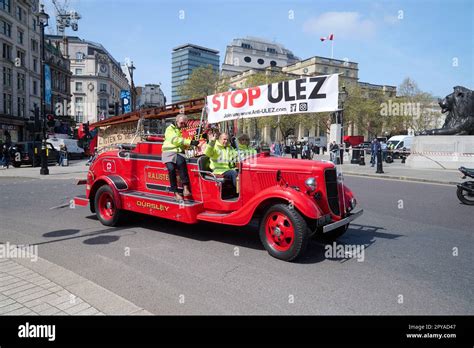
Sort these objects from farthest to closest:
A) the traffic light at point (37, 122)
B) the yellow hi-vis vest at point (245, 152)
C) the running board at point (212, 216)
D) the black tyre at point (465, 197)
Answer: the traffic light at point (37, 122) → the black tyre at point (465, 197) → the yellow hi-vis vest at point (245, 152) → the running board at point (212, 216)

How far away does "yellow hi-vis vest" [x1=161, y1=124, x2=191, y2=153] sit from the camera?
6.04 m

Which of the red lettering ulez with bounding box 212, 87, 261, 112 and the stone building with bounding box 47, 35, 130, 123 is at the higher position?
the stone building with bounding box 47, 35, 130, 123

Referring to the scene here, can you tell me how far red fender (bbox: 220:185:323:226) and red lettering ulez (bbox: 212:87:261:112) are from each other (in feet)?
5.61

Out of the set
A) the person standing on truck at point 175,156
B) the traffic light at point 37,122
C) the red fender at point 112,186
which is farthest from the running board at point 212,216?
the traffic light at point 37,122

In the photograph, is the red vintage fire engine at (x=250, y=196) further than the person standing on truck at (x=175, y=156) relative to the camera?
No

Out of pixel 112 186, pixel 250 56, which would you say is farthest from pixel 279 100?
pixel 250 56

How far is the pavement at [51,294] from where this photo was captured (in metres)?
3.34

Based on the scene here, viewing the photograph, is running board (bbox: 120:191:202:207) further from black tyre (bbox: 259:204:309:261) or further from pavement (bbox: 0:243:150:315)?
pavement (bbox: 0:243:150:315)

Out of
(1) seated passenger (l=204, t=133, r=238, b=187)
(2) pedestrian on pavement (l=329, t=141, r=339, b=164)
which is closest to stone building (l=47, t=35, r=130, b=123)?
(2) pedestrian on pavement (l=329, t=141, r=339, b=164)

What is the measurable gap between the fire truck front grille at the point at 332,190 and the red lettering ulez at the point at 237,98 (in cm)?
176

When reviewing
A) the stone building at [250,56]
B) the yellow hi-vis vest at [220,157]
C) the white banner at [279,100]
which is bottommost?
the yellow hi-vis vest at [220,157]

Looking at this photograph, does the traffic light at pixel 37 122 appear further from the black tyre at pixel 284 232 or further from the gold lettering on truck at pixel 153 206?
the black tyre at pixel 284 232

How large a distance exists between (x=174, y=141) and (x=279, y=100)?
6.11 feet

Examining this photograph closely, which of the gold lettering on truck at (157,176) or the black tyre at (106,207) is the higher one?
the gold lettering on truck at (157,176)
